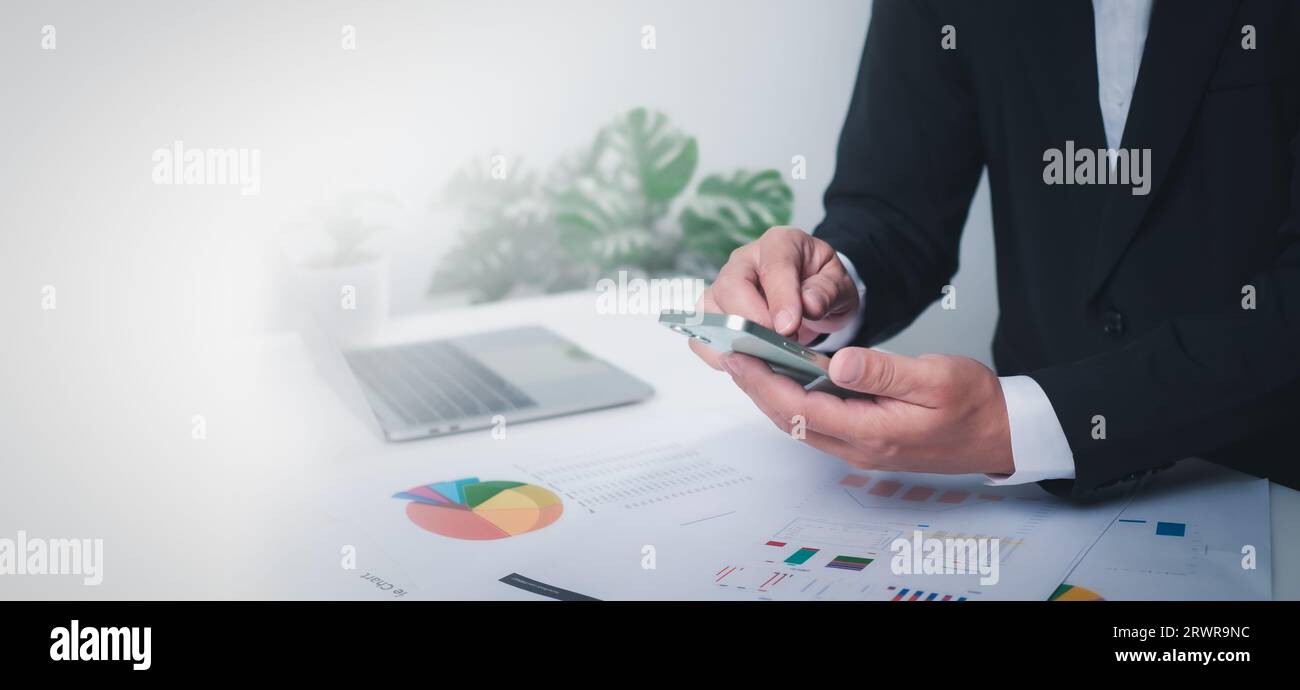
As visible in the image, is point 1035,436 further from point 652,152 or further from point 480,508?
point 652,152

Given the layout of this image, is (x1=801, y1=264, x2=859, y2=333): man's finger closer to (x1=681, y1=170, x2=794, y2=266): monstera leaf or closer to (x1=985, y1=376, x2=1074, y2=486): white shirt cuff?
(x1=985, y1=376, x2=1074, y2=486): white shirt cuff

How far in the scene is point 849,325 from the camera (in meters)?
1.30

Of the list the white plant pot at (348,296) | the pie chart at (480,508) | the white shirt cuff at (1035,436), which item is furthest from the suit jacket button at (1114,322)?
the white plant pot at (348,296)

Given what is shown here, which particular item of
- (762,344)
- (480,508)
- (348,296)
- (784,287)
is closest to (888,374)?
(762,344)

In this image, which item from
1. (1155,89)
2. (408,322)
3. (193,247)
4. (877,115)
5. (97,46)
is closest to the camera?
(1155,89)

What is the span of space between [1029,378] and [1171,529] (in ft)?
0.59

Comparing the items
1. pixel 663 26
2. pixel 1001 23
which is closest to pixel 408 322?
pixel 1001 23

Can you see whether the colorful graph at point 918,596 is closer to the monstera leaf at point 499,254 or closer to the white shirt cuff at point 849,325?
the white shirt cuff at point 849,325

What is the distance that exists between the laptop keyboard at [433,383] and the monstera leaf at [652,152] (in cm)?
139

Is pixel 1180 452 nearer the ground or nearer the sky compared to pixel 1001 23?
nearer the ground

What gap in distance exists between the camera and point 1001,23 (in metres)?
1.28

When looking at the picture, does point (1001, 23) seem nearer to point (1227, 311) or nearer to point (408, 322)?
point (1227, 311)

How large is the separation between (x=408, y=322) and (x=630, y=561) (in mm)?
1014
